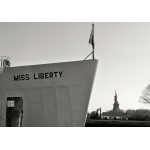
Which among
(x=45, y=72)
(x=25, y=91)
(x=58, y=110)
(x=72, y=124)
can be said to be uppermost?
(x=45, y=72)

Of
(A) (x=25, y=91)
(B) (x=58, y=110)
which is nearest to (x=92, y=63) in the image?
(B) (x=58, y=110)

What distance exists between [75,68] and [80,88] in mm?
856

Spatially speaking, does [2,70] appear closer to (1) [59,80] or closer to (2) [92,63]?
(1) [59,80]

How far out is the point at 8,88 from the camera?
884 cm

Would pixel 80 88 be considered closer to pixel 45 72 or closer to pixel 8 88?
pixel 45 72

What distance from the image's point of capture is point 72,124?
7.97 meters

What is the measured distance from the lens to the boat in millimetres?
7977

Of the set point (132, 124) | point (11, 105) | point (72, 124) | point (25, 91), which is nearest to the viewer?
point (11, 105)

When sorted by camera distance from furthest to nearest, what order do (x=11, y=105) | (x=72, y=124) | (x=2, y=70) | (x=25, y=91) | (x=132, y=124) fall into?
1. (x=132, y=124)
2. (x=2, y=70)
3. (x=25, y=91)
4. (x=72, y=124)
5. (x=11, y=105)

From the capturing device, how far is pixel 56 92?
8164 millimetres

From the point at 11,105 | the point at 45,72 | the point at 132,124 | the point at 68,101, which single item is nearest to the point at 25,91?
the point at 45,72

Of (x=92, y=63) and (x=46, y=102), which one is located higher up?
(x=92, y=63)

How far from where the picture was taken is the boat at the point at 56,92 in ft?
26.2

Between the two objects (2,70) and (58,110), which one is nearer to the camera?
(58,110)
